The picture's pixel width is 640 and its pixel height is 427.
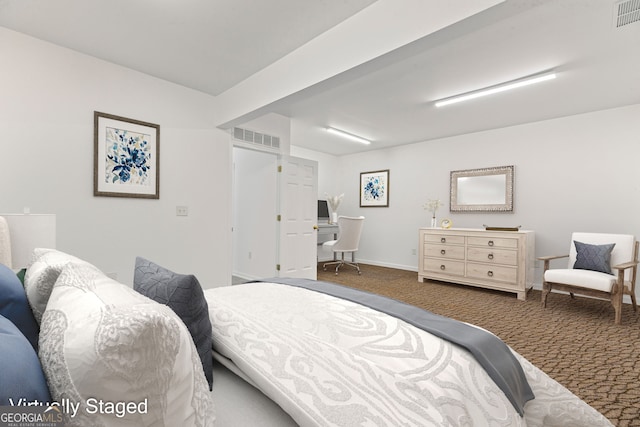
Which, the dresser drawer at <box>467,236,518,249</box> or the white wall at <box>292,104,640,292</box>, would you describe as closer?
the white wall at <box>292,104,640,292</box>

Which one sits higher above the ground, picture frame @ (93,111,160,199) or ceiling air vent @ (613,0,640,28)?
ceiling air vent @ (613,0,640,28)

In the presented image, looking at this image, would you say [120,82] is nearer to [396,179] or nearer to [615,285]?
[396,179]

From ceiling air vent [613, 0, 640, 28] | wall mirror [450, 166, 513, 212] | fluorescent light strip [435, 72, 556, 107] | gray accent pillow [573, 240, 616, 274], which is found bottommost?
gray accent pillow [573, 240, 616, 274]

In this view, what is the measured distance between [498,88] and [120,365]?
13.8ft

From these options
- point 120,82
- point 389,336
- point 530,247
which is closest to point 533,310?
point 530,247

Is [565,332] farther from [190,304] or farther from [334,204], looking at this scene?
[334,204]

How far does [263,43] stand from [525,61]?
2.52m

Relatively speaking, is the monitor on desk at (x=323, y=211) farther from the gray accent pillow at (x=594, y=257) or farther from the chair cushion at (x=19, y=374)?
the chair cushion at (x=19, y=374)

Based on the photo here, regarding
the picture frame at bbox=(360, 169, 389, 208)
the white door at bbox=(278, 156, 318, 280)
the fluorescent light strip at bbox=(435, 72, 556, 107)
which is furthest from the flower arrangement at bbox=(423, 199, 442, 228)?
the white door at bbox=(278, 156, 318, 280)

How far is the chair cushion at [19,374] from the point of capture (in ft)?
1.30

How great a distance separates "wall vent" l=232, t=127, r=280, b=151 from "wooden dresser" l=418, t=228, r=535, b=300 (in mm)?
2950

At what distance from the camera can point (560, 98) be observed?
3836 millimetres

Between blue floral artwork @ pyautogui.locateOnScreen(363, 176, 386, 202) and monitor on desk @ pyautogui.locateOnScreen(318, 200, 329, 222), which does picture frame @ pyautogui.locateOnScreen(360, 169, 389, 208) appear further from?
monitor on desk @ pyautogui.locateOnScreen(318, 200, 329, 222)

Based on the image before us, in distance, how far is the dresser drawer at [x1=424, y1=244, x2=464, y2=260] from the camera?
191 inches
